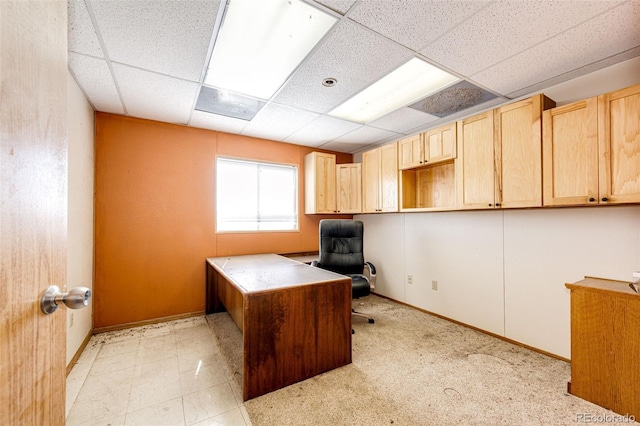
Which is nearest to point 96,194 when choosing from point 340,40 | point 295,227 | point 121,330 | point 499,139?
point 121,330

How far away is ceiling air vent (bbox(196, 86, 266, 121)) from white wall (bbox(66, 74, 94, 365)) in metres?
1.04

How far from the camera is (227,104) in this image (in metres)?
2.84

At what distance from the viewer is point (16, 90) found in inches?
19.5

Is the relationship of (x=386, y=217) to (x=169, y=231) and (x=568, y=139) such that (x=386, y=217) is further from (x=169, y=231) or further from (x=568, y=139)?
(x=169, y=231)

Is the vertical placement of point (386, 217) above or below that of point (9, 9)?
below

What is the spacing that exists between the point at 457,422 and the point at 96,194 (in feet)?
13.0

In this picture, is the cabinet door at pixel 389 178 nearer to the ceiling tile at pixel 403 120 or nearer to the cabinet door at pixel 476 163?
the ceiling tile at pixel 403 120

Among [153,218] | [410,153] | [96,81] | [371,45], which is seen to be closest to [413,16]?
[371,45]

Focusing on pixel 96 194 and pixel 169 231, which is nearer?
pixel 96 194

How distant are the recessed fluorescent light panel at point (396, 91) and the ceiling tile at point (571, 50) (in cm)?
37

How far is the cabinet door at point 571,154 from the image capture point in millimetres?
1937

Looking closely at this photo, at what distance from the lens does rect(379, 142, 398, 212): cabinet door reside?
357cm

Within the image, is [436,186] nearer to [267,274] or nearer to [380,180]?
[380,180]

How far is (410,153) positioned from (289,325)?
256cm
